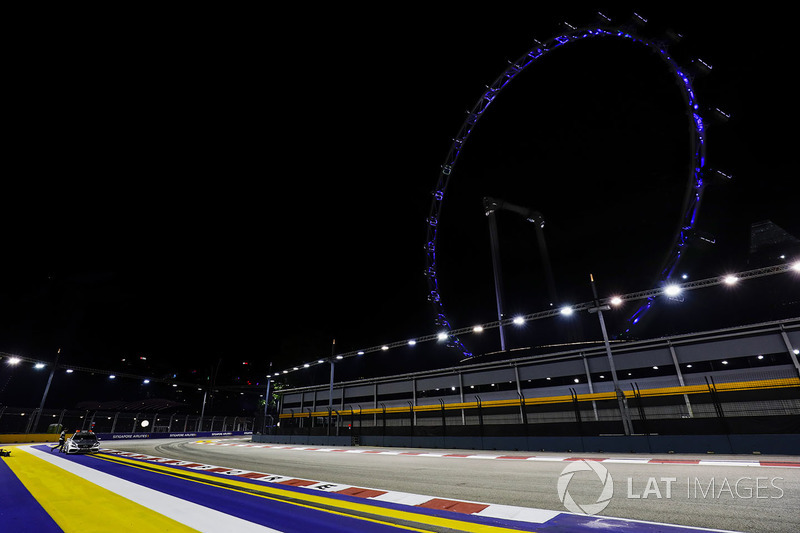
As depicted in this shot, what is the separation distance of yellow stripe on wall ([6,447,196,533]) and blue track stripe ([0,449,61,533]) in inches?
3.9

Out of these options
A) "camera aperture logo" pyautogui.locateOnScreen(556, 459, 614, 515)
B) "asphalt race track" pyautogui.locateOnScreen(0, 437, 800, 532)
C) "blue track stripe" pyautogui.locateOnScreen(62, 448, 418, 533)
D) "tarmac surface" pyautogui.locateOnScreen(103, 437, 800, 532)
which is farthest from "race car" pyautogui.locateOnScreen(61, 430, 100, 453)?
"camera aperture logo" pyautogui.locateOnScreen(556, 459, 614, 515)

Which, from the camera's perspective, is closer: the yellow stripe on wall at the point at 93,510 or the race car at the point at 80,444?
the yellow stripe on wall at the point at 93,510

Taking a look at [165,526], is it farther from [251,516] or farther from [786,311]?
[786,311]

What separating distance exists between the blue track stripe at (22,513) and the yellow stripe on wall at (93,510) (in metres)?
0.10

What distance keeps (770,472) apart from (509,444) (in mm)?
11211

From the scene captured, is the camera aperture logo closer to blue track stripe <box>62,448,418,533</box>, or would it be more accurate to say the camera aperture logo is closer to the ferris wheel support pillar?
blue track stripe <box>62,448,418,533</box>

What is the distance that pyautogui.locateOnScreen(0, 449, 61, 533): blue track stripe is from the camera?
3.88 metres

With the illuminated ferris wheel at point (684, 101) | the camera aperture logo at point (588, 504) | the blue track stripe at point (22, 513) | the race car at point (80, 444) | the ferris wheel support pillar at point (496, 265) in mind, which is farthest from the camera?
the ferris wheel support pillar at point (496, 265)

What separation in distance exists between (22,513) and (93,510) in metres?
0.84

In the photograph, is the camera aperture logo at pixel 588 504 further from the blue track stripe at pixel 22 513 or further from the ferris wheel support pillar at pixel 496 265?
the ferris wheel support pillar at pixel 496 265

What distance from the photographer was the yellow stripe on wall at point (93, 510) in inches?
153

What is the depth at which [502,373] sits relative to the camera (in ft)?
106

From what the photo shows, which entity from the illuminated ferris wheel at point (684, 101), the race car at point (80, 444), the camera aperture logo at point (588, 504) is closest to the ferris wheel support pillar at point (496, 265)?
the illuminated ferris wheel at point (684, 101)

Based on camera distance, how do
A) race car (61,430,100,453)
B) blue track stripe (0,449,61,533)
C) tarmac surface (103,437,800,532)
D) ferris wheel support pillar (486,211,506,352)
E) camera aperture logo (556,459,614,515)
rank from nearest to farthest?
1. tarmac surface (103,437,800,532)
2. blue track stripe (0,449,61,533)
3. camera aperture logo (556,459,614,515)
4. race car (61,430,100,453)
5. ferris wheel support pillar (486,211,506,352)
